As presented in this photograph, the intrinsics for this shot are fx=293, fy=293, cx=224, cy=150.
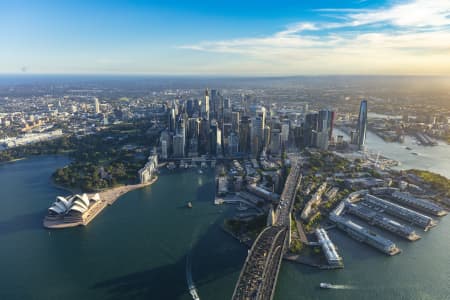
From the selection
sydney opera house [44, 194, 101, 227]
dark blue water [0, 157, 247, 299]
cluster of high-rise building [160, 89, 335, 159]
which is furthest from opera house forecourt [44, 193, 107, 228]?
cluster of high-rise building [160, 89, 335, 159]

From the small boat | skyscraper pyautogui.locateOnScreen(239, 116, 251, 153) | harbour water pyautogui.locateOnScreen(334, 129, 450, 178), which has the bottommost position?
the small boat

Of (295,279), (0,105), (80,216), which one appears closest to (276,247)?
(295,279)

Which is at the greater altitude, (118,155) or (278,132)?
(278,132)

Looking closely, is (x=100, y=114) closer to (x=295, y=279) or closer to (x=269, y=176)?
(x=269, y=176)

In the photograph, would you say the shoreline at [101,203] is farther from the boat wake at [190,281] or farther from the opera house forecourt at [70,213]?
the boat wake at [190,281]

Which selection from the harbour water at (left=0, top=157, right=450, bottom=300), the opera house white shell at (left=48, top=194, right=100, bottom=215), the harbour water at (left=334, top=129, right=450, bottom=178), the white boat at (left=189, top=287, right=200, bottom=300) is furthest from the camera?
the harbour water at (left=334, top=129, right=450, bottom=178)

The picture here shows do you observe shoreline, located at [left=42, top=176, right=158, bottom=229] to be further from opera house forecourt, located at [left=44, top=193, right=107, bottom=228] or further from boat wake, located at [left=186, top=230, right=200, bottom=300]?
boat wake, located at [left=186, top=230, right=200, bottom=300]

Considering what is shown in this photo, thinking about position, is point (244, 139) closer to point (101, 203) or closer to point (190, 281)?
point (101, 203)
